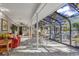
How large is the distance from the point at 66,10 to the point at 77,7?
2019 mm

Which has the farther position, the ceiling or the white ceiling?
the white ceiling

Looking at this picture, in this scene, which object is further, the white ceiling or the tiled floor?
the white ceiling

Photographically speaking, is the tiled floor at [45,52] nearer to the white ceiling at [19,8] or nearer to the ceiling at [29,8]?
the ceiling at [29,8]

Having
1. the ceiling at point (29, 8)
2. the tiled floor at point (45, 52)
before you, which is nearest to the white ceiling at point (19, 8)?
the ceiling at point (29, 8)

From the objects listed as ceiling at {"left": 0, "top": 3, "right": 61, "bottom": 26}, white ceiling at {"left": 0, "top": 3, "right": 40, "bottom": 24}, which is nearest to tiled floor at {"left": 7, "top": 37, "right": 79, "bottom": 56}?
ceiling at {"left": 0, "top": 3, "right": 61, "bottom": 26}

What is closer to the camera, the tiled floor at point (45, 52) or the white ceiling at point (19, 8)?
the tiled floor at point (45, 52)

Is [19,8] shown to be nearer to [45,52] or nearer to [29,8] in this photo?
[29,8]

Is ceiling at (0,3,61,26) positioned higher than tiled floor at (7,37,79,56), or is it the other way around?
ceiling at (0,3,61,26)

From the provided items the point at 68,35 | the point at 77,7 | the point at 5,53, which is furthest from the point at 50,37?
the point at 5,53

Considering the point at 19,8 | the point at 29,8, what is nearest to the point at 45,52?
the point at 29,8

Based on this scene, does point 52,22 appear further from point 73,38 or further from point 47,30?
point 73,38

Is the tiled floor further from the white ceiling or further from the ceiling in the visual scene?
the white ceiling

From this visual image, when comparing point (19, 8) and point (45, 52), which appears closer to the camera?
point (45, 52)

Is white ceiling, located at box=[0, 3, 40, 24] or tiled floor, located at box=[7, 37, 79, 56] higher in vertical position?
white ceiling, located at box=[0, 3, 40, 24]
